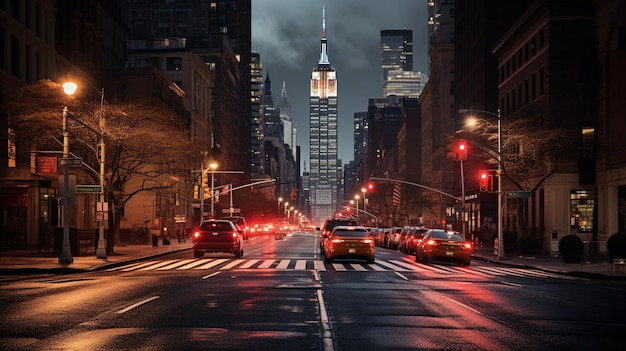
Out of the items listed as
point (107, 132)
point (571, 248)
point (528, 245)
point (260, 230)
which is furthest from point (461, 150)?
point (260, 230)

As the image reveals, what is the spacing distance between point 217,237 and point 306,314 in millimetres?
25182

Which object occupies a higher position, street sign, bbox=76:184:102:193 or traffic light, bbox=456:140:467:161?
traffic light, bbox=456:140:467:161

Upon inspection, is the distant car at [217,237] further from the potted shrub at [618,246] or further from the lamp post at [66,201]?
the potted shrub at [618,246]

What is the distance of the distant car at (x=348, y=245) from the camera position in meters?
35.3

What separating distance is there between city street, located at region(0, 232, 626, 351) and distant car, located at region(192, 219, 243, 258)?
13502 mm

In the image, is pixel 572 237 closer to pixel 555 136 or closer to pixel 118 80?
pixel 555 136

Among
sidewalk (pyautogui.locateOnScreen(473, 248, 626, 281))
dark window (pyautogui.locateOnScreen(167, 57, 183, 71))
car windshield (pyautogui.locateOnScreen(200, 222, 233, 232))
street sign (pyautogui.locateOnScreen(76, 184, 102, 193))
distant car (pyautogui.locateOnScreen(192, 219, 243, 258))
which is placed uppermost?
dark window (pyautogui.locateOnScreen(167, 57, 183, 71))

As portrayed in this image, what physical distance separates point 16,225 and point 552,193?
37859 millimetres

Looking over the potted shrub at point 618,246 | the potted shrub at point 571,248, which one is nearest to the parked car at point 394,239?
the potted shrub at point 571,248

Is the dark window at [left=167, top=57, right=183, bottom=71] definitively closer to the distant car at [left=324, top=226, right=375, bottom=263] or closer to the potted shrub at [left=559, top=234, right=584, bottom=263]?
the distant car at [left=324, top=226, right=375, bottom=263]

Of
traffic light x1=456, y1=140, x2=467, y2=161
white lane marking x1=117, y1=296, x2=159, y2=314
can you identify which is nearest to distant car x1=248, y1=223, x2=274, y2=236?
traffic light x1=456, y1=140, x2=467, y2=161

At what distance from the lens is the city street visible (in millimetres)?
11742

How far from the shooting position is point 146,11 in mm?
171250

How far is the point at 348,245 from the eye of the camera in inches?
1398
